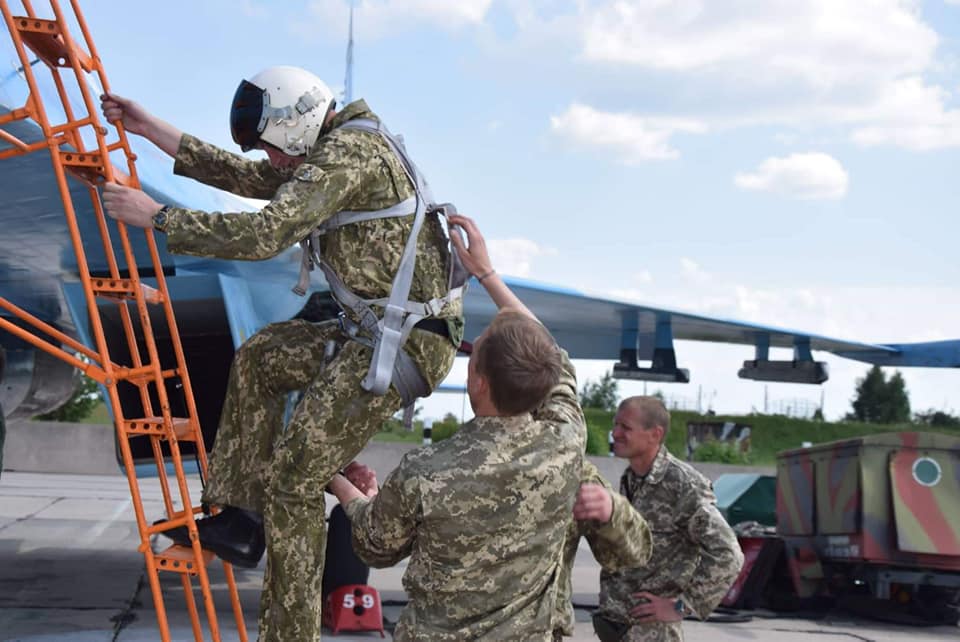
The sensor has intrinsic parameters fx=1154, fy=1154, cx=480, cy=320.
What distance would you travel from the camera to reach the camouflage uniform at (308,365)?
10.9ft

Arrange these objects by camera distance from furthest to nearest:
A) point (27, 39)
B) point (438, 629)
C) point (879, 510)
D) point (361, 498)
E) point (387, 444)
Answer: point (387, 444)
point (879, 510)
point (27, 39)
point (361, 498)
point (438, 629)

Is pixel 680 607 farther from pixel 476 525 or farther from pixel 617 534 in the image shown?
pixel 476 525

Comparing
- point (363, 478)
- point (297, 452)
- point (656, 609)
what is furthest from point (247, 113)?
point (656, 609)

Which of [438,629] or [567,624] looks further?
[567,624]

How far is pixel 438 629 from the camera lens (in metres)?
2.75

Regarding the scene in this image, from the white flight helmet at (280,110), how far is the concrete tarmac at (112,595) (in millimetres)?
4171

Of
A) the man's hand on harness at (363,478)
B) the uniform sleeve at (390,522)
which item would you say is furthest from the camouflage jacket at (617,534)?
the man's hand on harness at (363,478)

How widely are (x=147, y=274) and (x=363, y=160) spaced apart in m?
5.09

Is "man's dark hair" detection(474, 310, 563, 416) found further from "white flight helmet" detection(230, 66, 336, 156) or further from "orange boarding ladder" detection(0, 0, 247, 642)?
"orange boarding ladder" detection(0, 0, 247, 642)

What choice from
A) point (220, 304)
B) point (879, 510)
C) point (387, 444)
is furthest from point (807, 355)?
point (387, 444)

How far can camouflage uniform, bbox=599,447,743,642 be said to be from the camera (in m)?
4.72

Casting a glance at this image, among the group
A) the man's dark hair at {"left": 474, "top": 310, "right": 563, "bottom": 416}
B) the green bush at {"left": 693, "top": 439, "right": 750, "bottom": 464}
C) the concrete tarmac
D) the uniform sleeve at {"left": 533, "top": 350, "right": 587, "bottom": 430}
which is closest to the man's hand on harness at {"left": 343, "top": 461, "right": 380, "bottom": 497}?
the uniform sleeve at {"left": 533, "top": 350, "right": 587, "bottom": 430}

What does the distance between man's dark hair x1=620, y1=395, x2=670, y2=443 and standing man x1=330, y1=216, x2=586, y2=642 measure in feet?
6.64

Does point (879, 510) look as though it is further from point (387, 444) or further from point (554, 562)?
point (387, 444)
